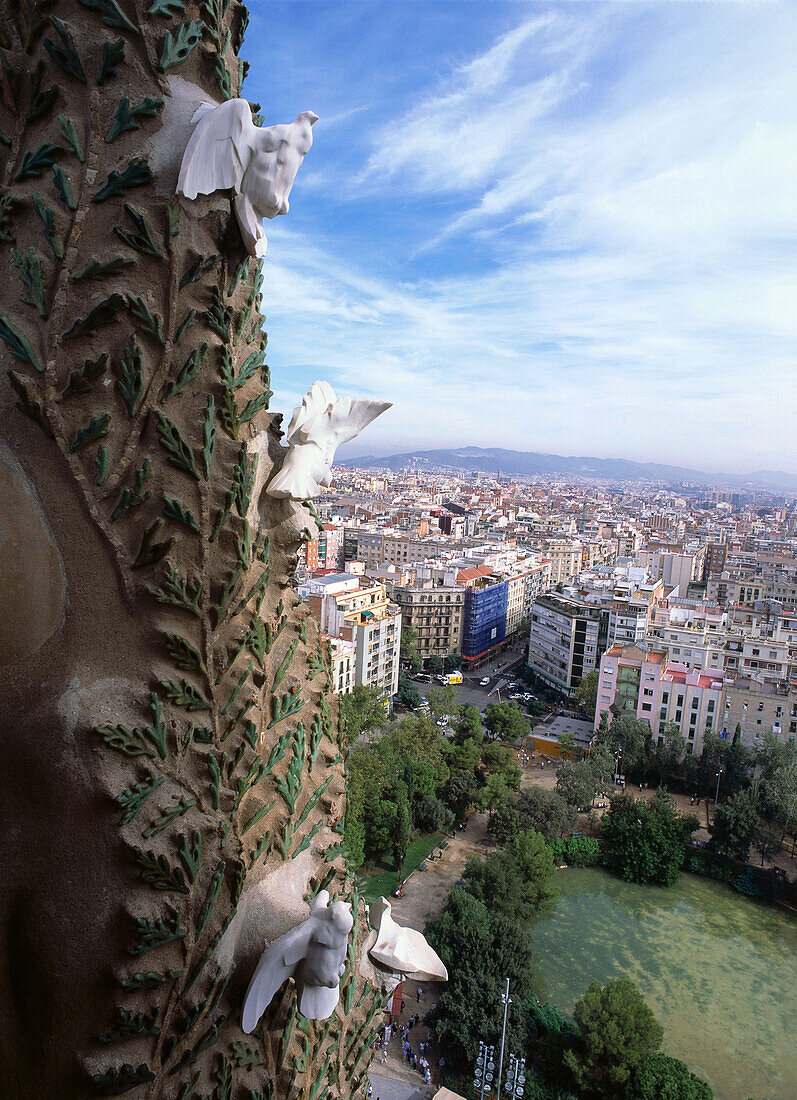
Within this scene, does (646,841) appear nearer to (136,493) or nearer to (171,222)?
(136,493)

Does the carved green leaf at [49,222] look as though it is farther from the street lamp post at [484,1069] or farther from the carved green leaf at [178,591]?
the street lamp post at [484,1069]

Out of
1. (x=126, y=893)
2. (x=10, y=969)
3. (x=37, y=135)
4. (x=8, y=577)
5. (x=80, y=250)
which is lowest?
(x=10, y=969)

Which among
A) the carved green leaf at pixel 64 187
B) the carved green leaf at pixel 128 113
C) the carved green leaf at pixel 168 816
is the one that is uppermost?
the carved green leaf at pixel 128 113

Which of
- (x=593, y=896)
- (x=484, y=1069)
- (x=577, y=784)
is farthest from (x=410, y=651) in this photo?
(x=484, y=1069)

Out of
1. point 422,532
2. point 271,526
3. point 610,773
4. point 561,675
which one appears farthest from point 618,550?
point 271,526

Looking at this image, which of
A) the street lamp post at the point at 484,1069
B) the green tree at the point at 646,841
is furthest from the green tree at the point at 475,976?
the green tree at the point at 646,841

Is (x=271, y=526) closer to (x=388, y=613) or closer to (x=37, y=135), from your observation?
(x=37, y=135)
